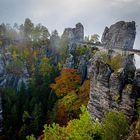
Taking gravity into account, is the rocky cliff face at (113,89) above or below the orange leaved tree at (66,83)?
above

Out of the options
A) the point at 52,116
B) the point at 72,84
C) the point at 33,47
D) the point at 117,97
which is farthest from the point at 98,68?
the point at 33,47

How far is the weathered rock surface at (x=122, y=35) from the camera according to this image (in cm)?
7812

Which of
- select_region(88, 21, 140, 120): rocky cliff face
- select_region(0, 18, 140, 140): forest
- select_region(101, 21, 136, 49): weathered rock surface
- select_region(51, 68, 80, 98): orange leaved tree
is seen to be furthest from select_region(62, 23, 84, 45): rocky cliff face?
select_region(88, 21, 140, 120): rocky cliff face

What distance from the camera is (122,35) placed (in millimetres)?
78938

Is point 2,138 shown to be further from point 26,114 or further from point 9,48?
point 9,48

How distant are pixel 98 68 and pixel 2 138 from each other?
2380 centimetres

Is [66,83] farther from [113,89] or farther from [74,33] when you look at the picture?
[113,89]

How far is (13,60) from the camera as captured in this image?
3573 inches

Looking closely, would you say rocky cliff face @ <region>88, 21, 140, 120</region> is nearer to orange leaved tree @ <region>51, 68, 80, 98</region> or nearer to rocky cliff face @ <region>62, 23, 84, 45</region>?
orange leaved tree @ <region>51, 68, 80, 98</region>

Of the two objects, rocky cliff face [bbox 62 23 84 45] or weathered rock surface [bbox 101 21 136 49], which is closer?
weathered rock surface [bbox 101 21 136 49]

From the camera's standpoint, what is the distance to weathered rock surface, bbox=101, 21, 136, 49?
3076 inches

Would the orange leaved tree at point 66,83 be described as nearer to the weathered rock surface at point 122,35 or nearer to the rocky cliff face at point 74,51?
the rocky cliff face at point 74,51

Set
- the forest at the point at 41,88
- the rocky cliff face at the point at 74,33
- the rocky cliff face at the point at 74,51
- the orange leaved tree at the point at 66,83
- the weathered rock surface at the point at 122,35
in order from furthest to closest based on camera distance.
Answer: the rocky cliff face at the point at 74,33 → the rocky cliff face at the point at 74,51 → the weathered rock surface at the point at 122,35 → the orange leaved tree at the point at 66,83 → the forest at the point at 41,88

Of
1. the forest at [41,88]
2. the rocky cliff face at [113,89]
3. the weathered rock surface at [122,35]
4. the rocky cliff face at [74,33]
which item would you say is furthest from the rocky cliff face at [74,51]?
the rocky cliff face at [113,89]
